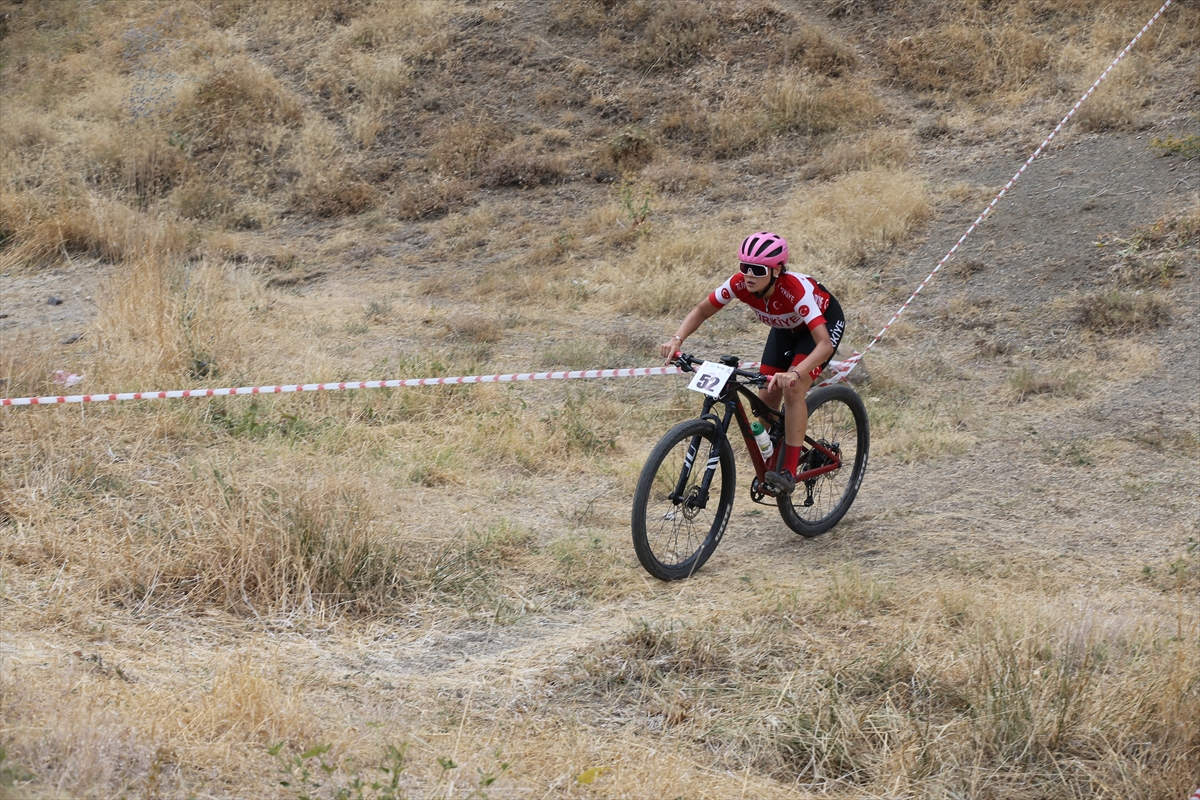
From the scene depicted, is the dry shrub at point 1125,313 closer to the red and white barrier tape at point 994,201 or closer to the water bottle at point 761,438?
the red and white barrier tape at point 994,201

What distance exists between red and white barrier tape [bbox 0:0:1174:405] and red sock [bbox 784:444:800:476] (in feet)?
2.40

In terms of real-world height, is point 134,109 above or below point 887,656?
above

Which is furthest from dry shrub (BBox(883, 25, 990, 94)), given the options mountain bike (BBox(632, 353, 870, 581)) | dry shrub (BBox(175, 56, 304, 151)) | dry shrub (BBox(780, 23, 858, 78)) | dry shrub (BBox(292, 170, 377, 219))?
mountain bike (BBox(632, 353, 870, 581))

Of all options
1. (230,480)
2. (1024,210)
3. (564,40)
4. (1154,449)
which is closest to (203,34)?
(564,40)

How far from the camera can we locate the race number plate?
5.20 m

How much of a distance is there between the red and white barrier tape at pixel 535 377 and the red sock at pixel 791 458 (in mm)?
731

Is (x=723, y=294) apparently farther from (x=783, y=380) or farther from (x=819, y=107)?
(x=819, y=107)

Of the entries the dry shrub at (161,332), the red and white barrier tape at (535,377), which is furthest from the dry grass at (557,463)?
the red and white barrier tape at (535,377)

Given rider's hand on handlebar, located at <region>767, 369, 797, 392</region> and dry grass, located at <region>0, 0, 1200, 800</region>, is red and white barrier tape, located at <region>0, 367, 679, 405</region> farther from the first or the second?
rider's hand on handlebar, located at <region>767, 369, 797, 392</region>

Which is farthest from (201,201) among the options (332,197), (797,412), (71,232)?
(797,412)

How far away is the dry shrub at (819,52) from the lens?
15.8m

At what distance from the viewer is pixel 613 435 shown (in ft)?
24.9

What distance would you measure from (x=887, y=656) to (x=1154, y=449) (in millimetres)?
3987

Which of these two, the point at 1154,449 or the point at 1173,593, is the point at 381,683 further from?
the point at 1154,449
